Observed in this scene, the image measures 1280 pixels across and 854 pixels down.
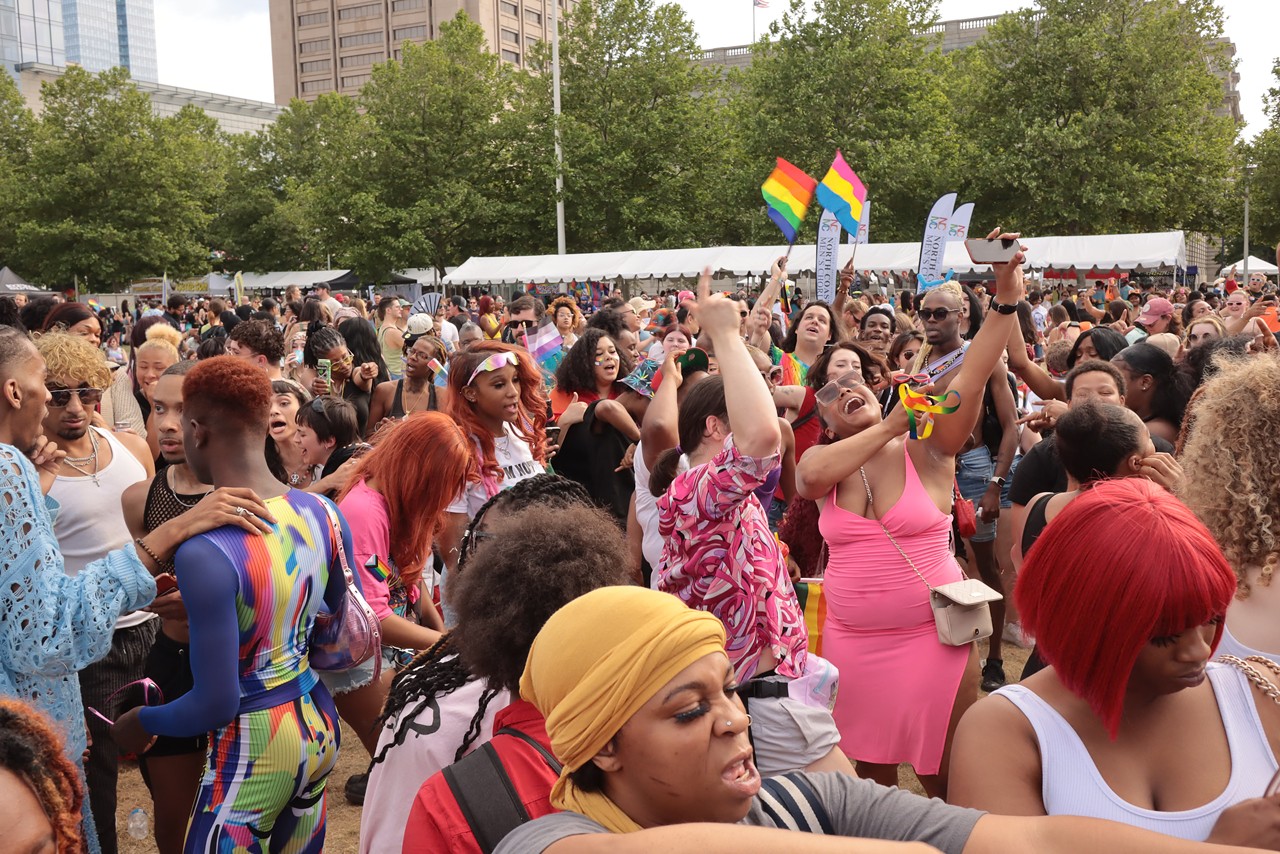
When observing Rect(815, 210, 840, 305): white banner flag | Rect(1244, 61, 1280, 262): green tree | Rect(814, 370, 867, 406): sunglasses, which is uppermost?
Rect(1244, 61, 1280, 262): green tree

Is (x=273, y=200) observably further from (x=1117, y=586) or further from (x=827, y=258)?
(x=1117, y=586)

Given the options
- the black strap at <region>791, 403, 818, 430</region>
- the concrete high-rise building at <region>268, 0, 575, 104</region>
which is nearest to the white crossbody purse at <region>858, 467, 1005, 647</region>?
the black strap at <region>791, 403, 818, 430</region>

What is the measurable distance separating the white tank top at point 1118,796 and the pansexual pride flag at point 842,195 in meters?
10.3

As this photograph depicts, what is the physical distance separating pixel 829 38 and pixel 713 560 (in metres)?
36.8

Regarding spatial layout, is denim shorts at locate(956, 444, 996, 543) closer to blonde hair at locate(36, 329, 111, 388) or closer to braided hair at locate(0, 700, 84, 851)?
blonde hair at locate(36, 329, 111, 388)

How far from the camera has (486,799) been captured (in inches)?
71.8

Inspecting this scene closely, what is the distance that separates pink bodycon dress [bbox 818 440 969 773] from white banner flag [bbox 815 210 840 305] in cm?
649

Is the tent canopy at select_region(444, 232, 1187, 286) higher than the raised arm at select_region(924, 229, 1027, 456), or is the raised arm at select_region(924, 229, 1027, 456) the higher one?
the tent canopy at select_region(444, 232, 1187, 286)

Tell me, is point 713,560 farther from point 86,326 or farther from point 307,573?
point 86,326

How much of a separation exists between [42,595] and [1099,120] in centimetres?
3588

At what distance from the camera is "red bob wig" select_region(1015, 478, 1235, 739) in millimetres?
1797

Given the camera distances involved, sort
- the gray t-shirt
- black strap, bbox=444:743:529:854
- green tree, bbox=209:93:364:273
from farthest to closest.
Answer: green tree, bbox=209:93:364:273
black strap, bbox=444:743:529:854
the gray t-shirt

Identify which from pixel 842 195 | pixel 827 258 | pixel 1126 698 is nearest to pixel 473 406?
pixel 1126 698

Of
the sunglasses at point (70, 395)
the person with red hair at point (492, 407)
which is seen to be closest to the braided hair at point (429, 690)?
the person with red hair at point (492, 407)
